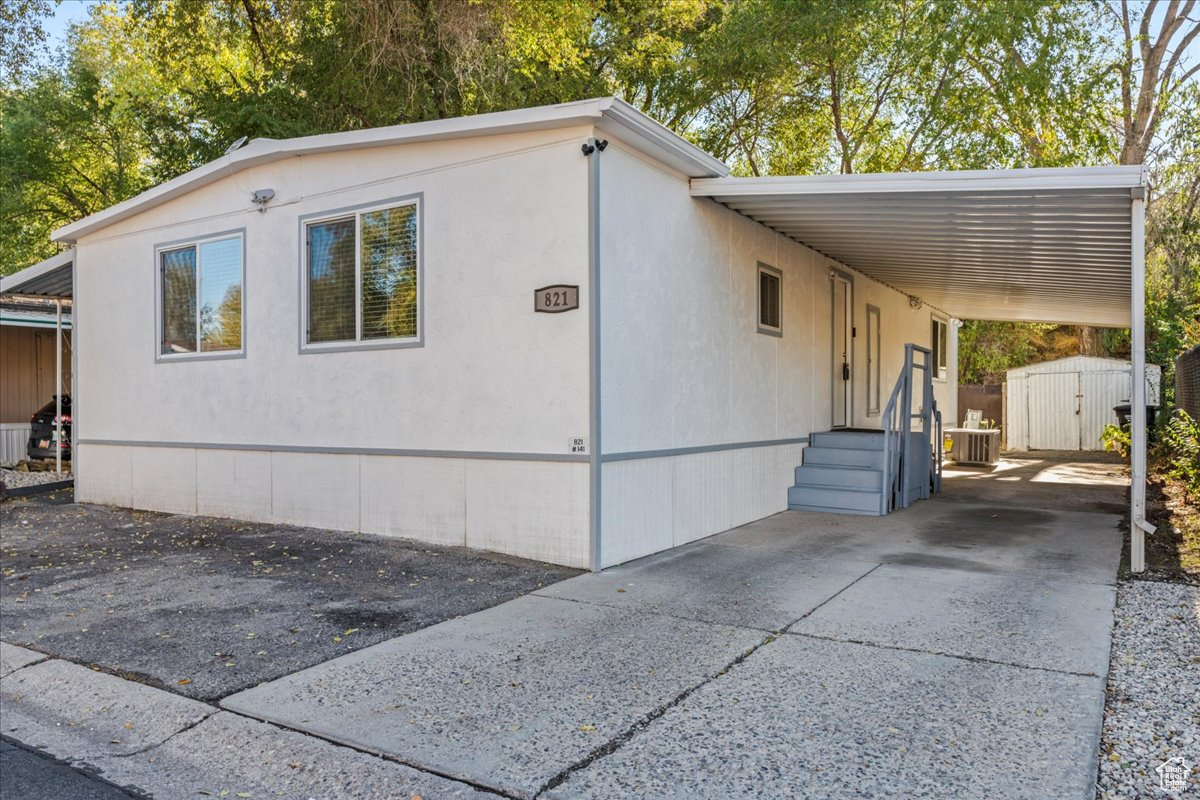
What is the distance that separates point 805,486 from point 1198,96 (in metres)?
10.4

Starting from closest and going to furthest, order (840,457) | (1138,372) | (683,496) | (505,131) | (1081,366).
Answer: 1. (1138,372)
2. (505,131)
3. (683,496)
4. (840,457)
5. (1081,366)

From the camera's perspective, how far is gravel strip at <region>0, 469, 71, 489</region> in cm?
1124

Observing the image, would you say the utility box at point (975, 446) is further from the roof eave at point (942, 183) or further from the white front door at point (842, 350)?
the roof eave at point (942, 183)

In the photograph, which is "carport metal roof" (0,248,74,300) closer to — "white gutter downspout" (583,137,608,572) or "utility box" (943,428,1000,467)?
"white gutter downspout" (583,137,608,572)

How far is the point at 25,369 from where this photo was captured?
14.3 m

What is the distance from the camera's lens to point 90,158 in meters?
18.9

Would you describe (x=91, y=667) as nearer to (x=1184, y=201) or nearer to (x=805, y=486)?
(x=805, y=486)

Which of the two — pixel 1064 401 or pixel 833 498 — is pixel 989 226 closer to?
pixel 833 498

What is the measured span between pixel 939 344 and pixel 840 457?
7.96m

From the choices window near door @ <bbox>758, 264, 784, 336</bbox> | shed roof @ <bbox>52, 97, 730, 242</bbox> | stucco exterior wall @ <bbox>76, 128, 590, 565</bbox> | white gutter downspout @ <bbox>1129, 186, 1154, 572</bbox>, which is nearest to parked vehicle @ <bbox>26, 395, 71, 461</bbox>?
A: stucco exterior wall @ <bbox>76, 128, 590, 565</bbox>

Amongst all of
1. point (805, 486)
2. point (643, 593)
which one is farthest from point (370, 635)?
point (805, 486)

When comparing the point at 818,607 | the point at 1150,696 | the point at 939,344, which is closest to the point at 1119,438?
the point at 939,344

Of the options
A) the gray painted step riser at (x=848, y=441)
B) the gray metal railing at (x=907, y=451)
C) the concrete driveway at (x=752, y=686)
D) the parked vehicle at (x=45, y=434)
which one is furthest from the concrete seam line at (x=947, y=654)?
the parked vehicle at (x=45, y=434)

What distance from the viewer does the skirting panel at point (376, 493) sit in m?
6.15
